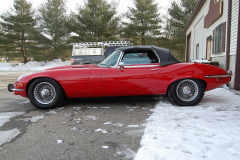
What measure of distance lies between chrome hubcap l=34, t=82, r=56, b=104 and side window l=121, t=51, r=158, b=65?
1566 millimetres

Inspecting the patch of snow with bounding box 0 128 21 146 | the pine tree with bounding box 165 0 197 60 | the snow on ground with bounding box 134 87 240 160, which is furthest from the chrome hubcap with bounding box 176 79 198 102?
the pine tree with bounding box 165 0 197 60

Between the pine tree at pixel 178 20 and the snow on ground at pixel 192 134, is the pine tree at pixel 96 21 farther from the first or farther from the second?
the snow on ground at pixel 192 134

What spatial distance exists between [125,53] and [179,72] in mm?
1154

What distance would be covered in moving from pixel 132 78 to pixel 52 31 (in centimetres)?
2696

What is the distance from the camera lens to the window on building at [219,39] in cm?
735

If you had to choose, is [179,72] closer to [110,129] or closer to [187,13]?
[110,129]

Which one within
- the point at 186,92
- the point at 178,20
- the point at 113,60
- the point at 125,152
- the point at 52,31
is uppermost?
the point at 178,20

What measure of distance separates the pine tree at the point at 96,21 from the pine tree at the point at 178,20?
319 inches

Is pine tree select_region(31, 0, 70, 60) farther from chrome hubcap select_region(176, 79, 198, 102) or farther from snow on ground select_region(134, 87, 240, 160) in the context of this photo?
snow on ground select_region(134, 87, 240, 160)

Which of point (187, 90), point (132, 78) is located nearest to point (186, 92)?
point (187, 90)

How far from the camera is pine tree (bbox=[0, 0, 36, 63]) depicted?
2961cm

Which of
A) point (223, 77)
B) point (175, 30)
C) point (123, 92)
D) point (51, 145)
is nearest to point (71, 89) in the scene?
point (123, 92)

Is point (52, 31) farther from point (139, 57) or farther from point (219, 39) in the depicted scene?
point (139, 57)

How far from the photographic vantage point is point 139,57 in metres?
4.07
